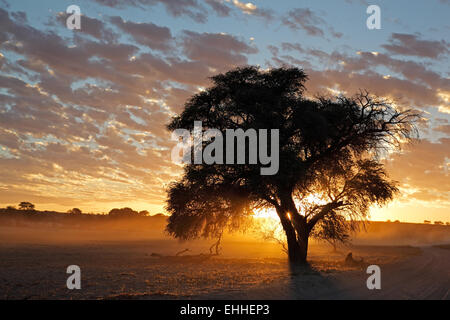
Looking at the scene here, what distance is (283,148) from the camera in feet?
67.9

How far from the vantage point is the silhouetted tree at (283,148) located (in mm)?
21888

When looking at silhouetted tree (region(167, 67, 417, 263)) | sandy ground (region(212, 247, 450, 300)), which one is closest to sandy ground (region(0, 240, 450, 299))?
sandy ground (region(212, 247, 450, 300))

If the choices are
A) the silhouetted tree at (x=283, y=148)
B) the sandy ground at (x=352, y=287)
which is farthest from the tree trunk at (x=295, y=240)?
the sandy ground at (x=352, y=287)

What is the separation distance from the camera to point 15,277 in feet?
55.5

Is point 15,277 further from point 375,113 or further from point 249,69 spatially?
point 375,113

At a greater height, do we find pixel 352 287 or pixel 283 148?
pixel 283 148

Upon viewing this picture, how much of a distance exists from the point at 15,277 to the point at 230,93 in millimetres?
15230

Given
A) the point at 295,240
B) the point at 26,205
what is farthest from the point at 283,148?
the point at 26,205

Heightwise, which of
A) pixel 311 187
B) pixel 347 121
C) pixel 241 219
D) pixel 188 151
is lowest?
pixel 241 219

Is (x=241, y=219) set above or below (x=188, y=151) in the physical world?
below

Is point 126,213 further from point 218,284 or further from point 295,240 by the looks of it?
point 218,284
